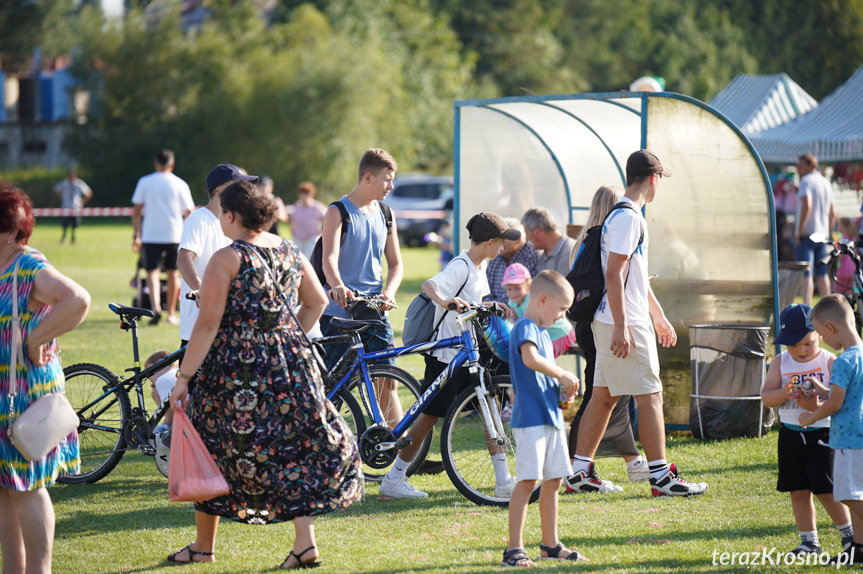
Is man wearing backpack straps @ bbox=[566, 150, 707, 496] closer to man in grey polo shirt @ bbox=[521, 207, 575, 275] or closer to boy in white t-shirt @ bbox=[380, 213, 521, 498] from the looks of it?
boy in white t-shirt @ bbox=[380, 213, 521, 498]

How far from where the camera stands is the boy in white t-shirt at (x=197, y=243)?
583 centimetres

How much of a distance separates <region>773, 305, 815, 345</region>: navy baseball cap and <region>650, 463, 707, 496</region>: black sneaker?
1504mm

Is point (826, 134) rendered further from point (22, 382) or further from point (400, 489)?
point (22, 382)

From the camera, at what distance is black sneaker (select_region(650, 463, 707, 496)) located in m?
5.88

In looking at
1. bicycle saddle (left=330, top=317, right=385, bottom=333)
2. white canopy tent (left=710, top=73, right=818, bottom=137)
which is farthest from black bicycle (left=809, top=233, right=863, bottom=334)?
white canopy tent (left=710, top=73, right=818, bottom=137)

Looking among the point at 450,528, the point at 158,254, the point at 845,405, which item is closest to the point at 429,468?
the point at 450,528

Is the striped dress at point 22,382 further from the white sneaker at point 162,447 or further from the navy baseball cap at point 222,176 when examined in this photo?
the white sneaker at point 162,447

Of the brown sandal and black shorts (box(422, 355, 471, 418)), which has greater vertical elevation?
black shorts (box(422, 355, 471, 418))

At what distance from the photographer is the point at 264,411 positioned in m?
4.35

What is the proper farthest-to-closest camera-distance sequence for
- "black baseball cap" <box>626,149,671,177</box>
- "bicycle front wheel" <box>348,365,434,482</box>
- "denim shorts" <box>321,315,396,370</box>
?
1. "denim shorts" <box>321,315,396,370</box>
2. "bicycle front wheel" <box>348,365,434,482</box>
3. "black baseball cap" <box>626,149,671,177</box>

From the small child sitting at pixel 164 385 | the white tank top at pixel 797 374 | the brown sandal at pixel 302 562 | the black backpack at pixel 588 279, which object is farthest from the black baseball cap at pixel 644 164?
the small child sitting at pixel 164 385

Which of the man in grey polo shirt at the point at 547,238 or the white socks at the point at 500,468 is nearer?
the white socks at the point at 500,468

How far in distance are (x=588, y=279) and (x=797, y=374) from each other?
5.01ft

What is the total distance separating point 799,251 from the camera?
14.9 meters
